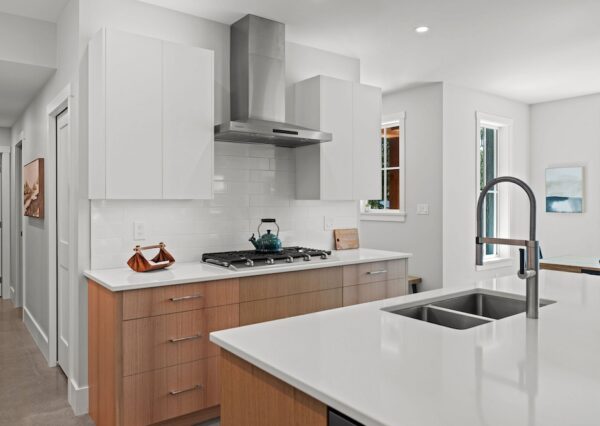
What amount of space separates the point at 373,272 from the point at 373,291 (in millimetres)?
145

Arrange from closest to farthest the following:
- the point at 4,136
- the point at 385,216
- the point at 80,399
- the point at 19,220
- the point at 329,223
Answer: the point at 80,399 → the point at 329,223 → the point at 385,216 → the point at 19,220 → the point at 4,136

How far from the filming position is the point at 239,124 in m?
2.96

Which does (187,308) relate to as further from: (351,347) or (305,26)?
(305,26)

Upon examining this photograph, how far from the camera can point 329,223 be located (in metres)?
4.07

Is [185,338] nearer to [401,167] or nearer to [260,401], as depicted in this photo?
[260,401]

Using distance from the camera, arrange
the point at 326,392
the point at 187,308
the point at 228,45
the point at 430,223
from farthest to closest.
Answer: the point at 430,223
the point at 228,45
the point at 187,308
the point at 326,392

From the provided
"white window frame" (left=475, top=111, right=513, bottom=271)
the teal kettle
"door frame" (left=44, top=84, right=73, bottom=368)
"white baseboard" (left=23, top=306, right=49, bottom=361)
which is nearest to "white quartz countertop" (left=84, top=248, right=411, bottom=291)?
the teal kettle

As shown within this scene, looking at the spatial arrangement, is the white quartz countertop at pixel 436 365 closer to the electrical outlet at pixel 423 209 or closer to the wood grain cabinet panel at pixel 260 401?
the wood grain cabinet panel at pixel 260 401

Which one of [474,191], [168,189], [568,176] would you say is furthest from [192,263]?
[568,176]

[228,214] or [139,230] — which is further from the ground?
[228,214]

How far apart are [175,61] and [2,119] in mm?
3950

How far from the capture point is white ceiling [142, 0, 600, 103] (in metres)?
3.21

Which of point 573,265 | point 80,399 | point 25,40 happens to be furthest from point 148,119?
point 573,265

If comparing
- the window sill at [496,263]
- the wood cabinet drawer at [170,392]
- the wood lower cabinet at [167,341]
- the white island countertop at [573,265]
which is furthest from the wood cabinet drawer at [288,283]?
the window sill at [496,263]
